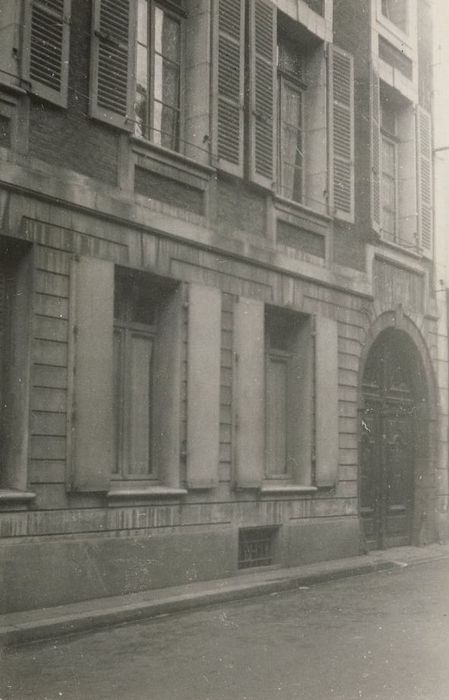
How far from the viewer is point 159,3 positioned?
980 centimetres

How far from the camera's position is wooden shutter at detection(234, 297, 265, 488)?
10.1m

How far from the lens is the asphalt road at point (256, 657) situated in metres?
5.46

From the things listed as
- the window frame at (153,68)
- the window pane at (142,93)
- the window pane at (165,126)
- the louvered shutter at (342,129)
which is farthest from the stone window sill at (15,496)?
the louvered shutter at (342,129)

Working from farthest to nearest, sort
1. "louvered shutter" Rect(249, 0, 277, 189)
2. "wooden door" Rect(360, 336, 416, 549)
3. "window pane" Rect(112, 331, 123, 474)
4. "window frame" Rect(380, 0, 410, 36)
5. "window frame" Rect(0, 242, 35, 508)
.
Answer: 1. "window frame" Rect(380, 0, 410, 36)
2. "wooden door" Rect(360, 336, 416, 549)
3. "louvered shutter" Rect(249, 0, 277, 189)
4. "window pane" Rect(112, 331, 123, 474)
5. "window frame" Rect(0, 242, 35, 508)

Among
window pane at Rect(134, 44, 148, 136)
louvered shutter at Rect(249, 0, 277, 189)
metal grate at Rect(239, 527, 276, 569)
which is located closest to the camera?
window pane at Rect(134, 44, 148, 136)

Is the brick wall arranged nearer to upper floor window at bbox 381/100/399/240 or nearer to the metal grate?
the metal grate

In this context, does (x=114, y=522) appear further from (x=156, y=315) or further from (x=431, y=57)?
(x=431, y=57)

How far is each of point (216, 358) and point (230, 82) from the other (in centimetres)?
314

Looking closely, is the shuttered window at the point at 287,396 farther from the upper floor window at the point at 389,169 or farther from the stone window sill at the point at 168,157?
the upper floor window at the point at 389,169

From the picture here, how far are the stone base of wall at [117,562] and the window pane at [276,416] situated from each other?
0.80m

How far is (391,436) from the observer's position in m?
13.6

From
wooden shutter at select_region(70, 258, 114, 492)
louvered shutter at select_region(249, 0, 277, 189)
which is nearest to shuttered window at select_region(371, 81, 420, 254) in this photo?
louvered shutter at select_region(249, 0, 277, 189)

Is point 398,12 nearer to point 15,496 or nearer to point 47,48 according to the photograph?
point 47,48

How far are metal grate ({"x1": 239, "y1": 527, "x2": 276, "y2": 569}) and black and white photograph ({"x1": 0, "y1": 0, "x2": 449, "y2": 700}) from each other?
4 centimetres
